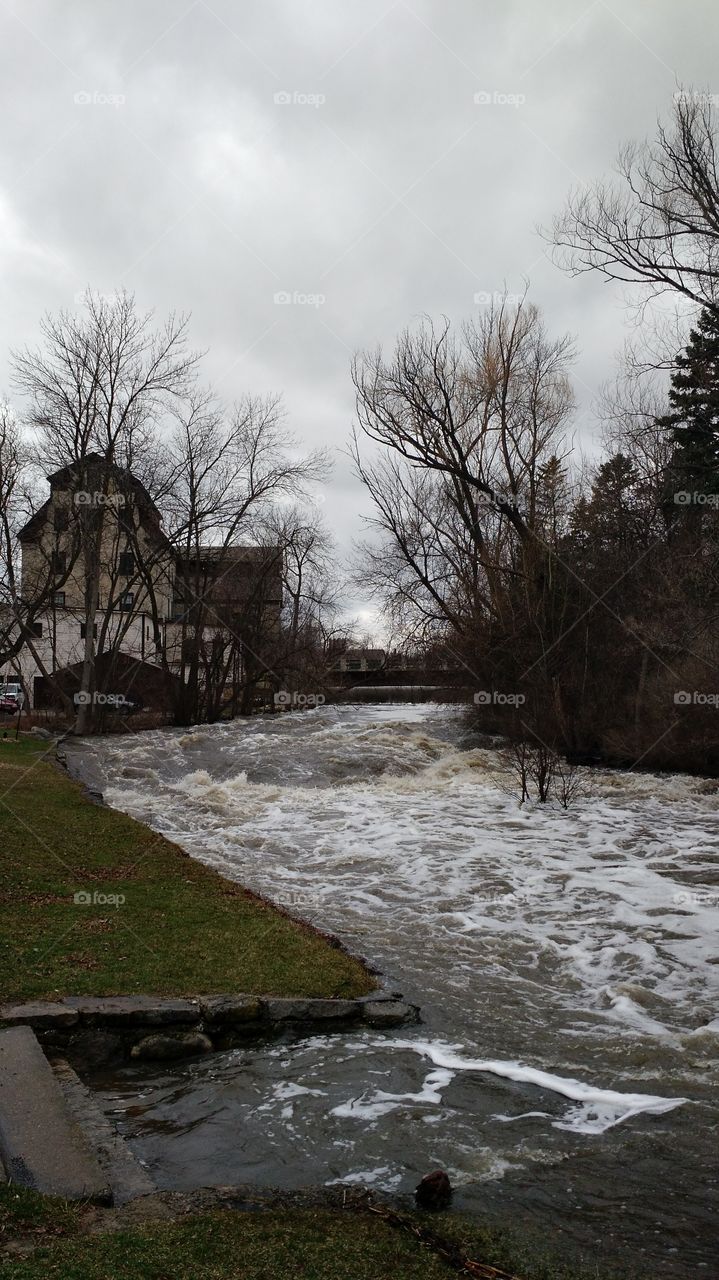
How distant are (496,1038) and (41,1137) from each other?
13.1ft

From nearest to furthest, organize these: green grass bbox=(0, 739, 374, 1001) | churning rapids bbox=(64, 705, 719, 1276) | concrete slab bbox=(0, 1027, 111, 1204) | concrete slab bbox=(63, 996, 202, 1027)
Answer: concrete slab bbox=(0, 1027, 111, 1204) → churning rapids bbox=(64, 705, 719, 1276) → concrete slab bbox=(63, 996, 202, 1027) → green grass bbox=(0, 739, 374, 1001)

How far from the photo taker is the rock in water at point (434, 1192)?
15.5 feet

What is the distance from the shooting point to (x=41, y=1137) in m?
4.69

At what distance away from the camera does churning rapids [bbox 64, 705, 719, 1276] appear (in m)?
5.14

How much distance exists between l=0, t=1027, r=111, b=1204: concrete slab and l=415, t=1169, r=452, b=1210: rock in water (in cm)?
162

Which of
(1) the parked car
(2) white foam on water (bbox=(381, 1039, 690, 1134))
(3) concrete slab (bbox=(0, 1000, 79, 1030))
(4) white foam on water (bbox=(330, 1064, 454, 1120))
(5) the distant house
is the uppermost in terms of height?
(5) the distant house

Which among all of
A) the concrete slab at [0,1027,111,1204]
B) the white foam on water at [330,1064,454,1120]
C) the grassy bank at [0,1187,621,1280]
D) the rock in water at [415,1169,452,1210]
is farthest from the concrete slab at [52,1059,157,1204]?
the white foam on water at [330,1064,454,1120]

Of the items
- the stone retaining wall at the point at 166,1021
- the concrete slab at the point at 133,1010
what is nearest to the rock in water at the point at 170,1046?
the stone retaining wall at the point at 166,1021

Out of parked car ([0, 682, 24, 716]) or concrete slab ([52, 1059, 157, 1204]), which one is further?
parked car ([0, 682, 24, 716])

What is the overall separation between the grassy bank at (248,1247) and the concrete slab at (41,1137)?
0.15 meters

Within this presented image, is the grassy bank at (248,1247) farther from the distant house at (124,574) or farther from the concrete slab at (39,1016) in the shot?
the distant house at (124,574)

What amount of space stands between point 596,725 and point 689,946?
18.9 meters

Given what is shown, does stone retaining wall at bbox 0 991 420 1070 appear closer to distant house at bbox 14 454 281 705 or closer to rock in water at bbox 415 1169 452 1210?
rock in water at bbox 415 1169 452 1210

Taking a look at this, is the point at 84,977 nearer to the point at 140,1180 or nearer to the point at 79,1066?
the point at 79,1066
